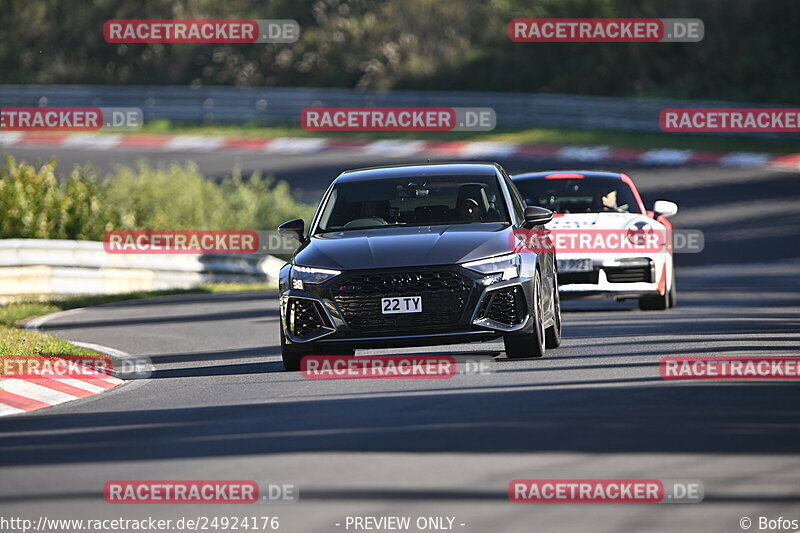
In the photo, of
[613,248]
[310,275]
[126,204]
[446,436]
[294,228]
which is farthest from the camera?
[126,204]

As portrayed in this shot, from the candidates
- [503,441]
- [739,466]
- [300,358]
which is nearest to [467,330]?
A: [300,358]

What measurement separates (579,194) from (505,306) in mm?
6754

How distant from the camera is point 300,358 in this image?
42.7 feet

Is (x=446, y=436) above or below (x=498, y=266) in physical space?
below

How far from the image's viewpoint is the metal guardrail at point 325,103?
40.2 m

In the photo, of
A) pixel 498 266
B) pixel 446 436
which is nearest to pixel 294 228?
pixel 498 266

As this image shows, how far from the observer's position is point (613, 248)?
18125 millimetres

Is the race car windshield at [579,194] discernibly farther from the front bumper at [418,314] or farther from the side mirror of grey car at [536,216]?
the front bumper at [418,314]

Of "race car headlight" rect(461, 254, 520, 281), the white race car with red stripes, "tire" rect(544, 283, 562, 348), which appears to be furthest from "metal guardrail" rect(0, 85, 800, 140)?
"race car headlight" rect(461, 254, 520, 281)

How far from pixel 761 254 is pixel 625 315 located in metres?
9.35

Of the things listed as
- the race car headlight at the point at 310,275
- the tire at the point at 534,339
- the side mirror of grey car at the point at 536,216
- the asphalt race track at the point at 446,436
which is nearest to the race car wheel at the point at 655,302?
the asphalt race track at the point at 446,436

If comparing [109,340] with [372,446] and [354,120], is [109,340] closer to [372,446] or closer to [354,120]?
[372,446]

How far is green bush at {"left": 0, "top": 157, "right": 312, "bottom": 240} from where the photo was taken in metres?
25.8

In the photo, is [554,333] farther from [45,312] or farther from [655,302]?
[45,312]
